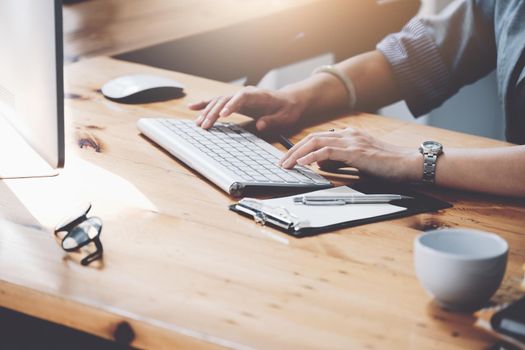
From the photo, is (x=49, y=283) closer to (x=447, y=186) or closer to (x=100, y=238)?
(x=100, y=238)

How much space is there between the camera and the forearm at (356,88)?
1630mm

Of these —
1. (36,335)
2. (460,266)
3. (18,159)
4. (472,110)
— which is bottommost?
(472,110)

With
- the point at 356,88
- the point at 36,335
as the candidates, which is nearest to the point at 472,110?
the point at 356,88

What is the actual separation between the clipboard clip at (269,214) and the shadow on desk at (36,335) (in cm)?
28

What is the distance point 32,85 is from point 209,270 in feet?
1.44

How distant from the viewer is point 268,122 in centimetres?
153

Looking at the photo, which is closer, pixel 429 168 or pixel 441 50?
pixel 429 168

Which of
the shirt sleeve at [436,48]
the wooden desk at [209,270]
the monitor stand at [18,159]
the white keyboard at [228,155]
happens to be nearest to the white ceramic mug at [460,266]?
the wooden desk at [209,270]

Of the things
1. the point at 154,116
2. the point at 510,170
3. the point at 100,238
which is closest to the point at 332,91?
the point at 154,116

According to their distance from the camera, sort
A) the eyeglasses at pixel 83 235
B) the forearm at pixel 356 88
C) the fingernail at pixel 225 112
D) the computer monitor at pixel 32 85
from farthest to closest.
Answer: the forearm at pixel 356 88, the fingernail at pixel 225 112, the computer monitor at pixel 32 85, the eyeglasses at pixel 83 235

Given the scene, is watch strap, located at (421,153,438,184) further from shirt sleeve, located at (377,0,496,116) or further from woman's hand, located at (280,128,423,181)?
shirt sleeve, located at (377,0,496,116)

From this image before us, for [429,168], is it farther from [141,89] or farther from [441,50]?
[141,89]

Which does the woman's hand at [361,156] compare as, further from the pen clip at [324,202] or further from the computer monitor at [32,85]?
the computer monitor at [32,85]

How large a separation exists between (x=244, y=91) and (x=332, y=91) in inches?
8.6
